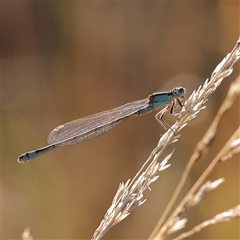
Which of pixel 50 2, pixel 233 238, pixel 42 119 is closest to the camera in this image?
pixel 233 238

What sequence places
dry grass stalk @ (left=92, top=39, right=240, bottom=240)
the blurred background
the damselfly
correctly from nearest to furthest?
dry grass stalk @ (left=92, top=39, right=240, bottom=240) < the damselfly < the blurred background

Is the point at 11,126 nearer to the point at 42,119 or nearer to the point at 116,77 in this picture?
the point at 42,119

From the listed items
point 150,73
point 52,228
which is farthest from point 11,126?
point 150,73

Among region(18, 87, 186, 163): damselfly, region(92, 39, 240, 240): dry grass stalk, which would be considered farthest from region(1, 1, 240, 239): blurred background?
region(92, 39, 240, 240): dry grass stalk

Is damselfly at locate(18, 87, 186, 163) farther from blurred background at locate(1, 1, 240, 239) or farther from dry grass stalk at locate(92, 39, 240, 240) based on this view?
dry grass stalk at locate(92, 39, 240, 240)

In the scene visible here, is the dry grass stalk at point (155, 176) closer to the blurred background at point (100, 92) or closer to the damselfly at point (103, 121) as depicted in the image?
the damselfly at point (103, 121)

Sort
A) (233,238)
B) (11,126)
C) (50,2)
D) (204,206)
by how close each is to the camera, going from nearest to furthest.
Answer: (233,238), (204,206), (11,126), (50,2)

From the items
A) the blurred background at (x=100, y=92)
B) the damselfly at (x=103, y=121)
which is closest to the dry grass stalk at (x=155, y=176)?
the damselfly at (x=103, y=121)
